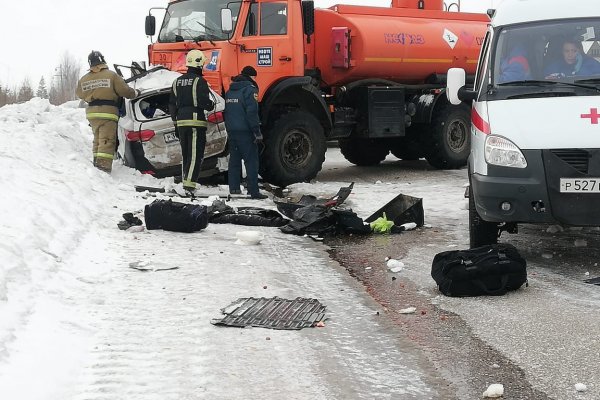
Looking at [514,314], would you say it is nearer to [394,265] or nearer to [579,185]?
[579,185]

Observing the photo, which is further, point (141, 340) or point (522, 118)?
point (522, 118)

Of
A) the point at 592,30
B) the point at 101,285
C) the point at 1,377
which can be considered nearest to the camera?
the point at 1,377

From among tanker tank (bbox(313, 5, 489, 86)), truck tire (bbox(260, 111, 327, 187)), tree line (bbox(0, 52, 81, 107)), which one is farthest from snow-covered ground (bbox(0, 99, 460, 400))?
tree line (bbox(0, 52, 81, 107))

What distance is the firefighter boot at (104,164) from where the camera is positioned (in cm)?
1128

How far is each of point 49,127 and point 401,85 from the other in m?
6.15

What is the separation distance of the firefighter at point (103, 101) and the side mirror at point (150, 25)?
176cm

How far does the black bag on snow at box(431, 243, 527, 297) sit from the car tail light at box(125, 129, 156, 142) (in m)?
6.38

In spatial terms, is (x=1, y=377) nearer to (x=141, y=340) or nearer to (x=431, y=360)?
(x=141, y=340)

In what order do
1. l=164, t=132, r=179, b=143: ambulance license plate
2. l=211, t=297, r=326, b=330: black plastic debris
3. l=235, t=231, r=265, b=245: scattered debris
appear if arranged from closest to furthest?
l=211, t=297, r=326, b=330: black plastic debris
l=235, t=231, r=265, b=245: scattered debris
l=164, t=132, r=179, b=143: ambulance license plate

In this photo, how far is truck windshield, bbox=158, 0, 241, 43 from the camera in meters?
12.1

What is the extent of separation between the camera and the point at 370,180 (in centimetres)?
1391

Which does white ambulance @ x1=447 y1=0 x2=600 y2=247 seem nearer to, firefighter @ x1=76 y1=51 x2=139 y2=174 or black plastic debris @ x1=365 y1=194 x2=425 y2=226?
black plastic debris @ x1=365 y1=194 x2=425 y2=226

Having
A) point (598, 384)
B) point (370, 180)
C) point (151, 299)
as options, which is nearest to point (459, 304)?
point (598, 384)

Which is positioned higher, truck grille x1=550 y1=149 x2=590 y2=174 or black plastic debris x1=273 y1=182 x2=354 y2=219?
truck grille x1=550 y1=149 x2=590 y2=174
